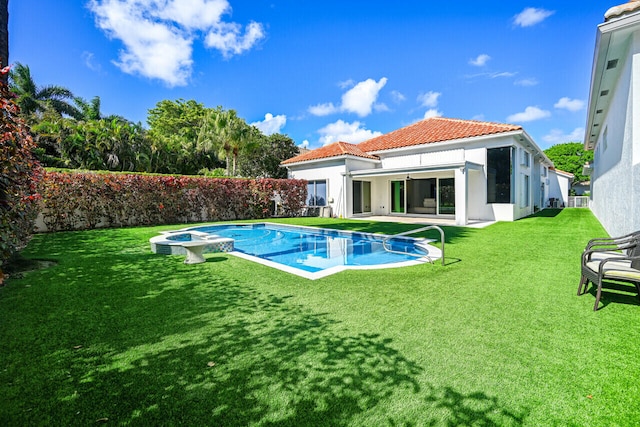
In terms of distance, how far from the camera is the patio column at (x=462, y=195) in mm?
17234

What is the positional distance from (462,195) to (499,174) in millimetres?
3874

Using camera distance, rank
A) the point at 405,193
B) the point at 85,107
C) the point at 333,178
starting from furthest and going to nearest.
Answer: the point at 85,107, the point at 333,178, the point at 405,193

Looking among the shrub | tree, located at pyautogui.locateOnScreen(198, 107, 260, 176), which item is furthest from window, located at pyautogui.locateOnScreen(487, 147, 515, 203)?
tree, located at pyautogui.locateOnScreen(198, 107, 260, 176)

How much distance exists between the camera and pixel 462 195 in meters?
17.5

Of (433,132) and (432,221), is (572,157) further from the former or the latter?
(432,221)

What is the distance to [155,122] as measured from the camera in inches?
1984

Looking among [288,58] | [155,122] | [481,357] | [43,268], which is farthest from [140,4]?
[155,122]

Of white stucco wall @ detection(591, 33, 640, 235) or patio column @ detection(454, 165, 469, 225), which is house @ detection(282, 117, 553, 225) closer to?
patio column @ detection(454, 165, 469, 225)

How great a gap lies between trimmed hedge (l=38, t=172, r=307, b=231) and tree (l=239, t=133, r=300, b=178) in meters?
16.8

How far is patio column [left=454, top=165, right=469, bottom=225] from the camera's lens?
1723 cm

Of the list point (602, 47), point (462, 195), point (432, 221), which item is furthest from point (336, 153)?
point (602, 47)

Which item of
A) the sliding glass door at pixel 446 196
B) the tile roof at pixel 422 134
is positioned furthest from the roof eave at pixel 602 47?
the sliding glass door at pixel 446 196

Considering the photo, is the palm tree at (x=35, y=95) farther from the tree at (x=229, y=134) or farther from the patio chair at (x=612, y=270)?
the patio chair at (x=612, y=270)

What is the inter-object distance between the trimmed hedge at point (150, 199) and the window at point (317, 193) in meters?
1.14
